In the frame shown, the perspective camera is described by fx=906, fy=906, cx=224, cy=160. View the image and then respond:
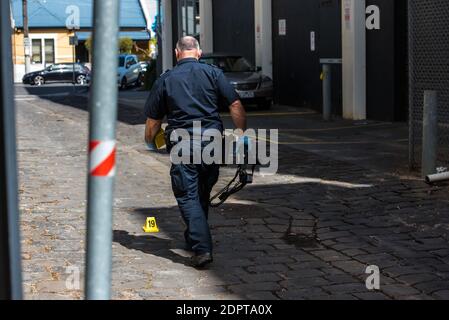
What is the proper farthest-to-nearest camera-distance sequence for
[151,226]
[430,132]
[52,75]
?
[52,75] → [430,132] → [151,226]

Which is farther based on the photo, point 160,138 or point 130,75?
point 130,75

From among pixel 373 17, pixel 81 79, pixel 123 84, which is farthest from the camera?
pixel 81 79

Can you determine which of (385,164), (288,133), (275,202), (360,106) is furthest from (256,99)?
(275,202)

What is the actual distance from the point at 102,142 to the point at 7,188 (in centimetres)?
41

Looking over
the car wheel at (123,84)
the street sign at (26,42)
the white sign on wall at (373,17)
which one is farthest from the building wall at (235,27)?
the street sign at (26,42)

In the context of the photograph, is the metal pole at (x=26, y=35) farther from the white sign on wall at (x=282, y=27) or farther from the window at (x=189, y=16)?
the white sign on wall at (x=282, y=27)

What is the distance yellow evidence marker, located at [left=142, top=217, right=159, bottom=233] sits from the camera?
8.53 meters

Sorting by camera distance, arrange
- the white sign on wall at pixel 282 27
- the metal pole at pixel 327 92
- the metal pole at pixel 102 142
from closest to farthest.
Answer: the metal pole at pixel 102 142
the metal pole at pixel 327 92
the white sign on wall at pixel 282 27

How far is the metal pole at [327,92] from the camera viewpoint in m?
19.5

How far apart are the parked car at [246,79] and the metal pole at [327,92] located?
3108 mm

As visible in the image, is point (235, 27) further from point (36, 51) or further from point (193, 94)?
point (36, 51)

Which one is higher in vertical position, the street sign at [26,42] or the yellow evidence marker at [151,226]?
the street sign at [26,42]

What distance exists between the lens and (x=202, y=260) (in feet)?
23.0

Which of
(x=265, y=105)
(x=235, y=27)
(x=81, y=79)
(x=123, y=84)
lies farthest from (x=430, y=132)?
(x=81, y=79)
